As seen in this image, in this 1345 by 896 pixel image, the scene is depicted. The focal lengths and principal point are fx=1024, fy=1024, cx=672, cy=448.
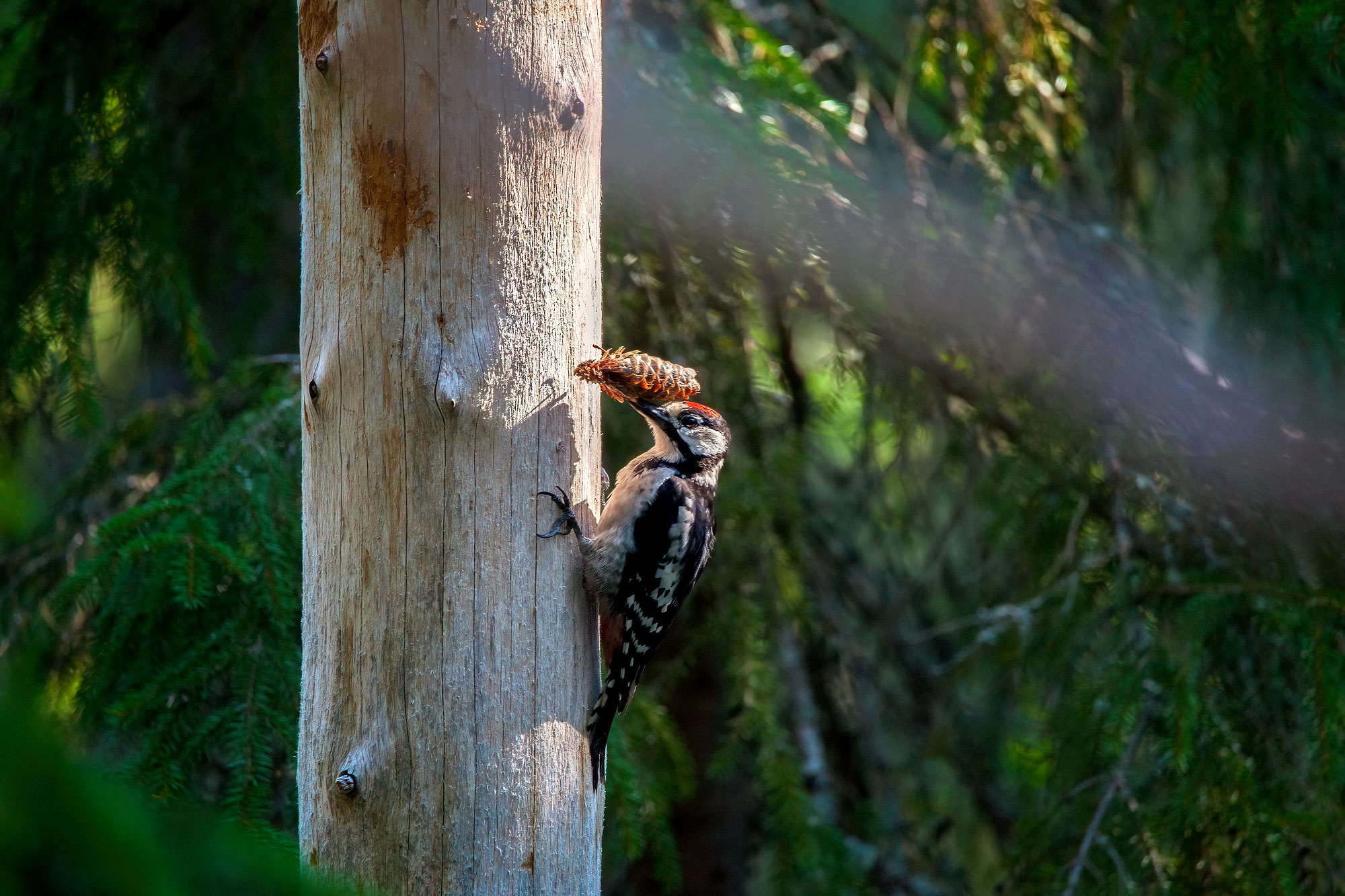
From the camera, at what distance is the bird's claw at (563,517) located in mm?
2287

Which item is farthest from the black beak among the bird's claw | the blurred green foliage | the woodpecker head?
the blurred green foliage

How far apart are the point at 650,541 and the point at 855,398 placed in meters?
1.77

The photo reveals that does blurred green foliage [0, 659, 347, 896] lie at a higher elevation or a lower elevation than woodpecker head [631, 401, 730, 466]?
higher

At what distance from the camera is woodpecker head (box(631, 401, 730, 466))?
3.13 metres

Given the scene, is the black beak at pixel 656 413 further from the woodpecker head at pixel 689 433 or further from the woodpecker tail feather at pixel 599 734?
the woodpecker tail feather at pixel 599 734

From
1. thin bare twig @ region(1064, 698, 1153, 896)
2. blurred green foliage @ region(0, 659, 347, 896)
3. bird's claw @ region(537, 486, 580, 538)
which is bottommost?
thin bare twig @ region(1064, 698, 1153, 896)

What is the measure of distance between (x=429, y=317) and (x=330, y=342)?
231mm

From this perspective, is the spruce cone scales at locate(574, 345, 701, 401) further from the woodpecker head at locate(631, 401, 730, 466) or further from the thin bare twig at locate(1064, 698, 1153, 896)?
the thin bare twig at locate(1064, 698, 1153, 896)

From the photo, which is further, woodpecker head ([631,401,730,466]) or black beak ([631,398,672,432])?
woodpecker head ([631,401,730,466])

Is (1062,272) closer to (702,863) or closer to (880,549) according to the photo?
(880,549)

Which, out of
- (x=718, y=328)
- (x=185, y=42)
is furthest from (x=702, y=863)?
(x=185, y=42)

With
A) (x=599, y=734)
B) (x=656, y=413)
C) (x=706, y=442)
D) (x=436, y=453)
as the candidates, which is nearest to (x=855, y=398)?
(x=706, y=442)

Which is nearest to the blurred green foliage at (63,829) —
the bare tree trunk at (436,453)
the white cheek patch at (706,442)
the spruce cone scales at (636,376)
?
the bare tree trunk at (436,453)

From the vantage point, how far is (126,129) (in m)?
3.33
